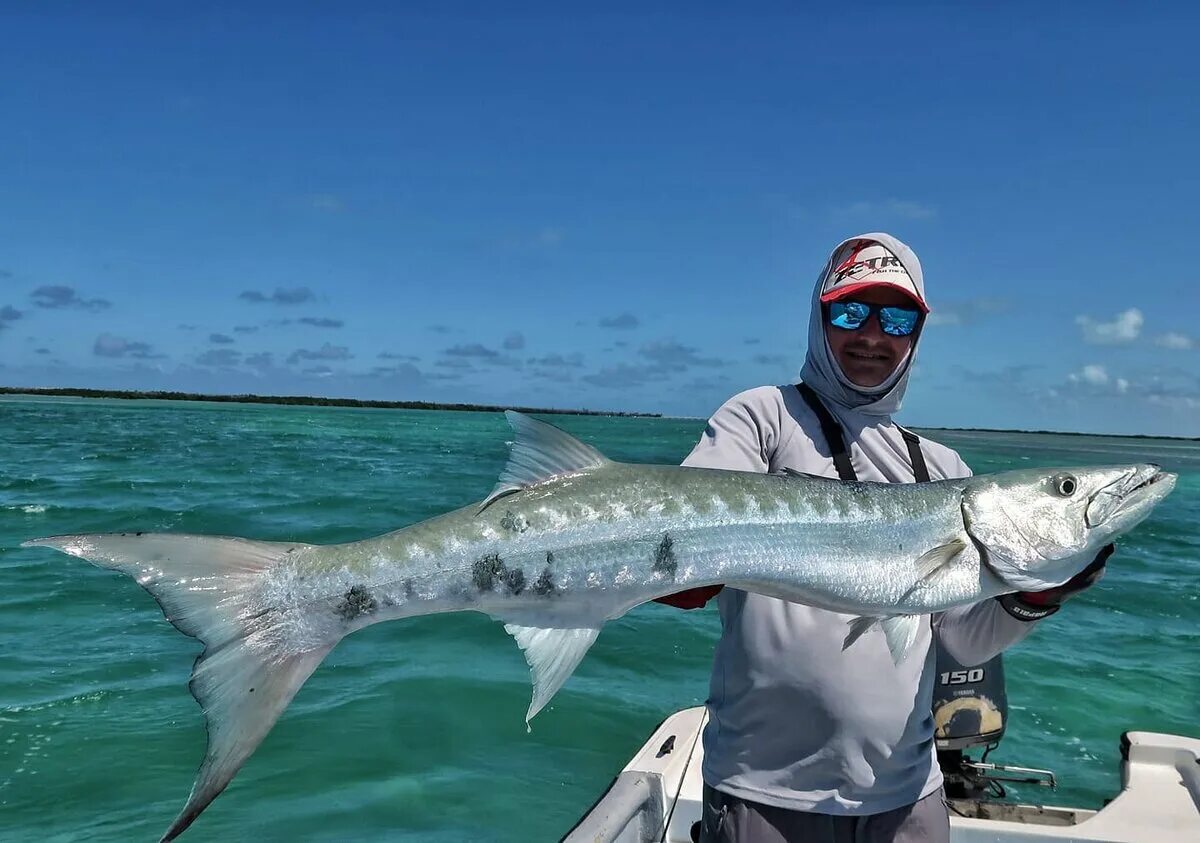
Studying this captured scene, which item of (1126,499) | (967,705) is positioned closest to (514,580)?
(1126,499)

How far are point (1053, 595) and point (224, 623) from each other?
269 centimetres

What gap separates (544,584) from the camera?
2619mm

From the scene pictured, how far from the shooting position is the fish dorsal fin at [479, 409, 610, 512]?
278cm

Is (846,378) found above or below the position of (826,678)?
above

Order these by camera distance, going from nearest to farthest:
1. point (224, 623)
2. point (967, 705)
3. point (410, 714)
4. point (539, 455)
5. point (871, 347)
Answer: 1. point (224, 623)
2. point (539, 455)
3. point (871, 347)
4. point (967, 705)
5. point (410, 714)

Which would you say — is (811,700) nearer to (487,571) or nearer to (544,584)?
(544,584)

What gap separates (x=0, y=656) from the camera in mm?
10516

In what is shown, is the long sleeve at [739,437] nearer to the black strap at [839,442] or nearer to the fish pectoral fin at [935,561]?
the black strap at [839,442]

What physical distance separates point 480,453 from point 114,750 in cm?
4877

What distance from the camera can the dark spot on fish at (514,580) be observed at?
2.58 m

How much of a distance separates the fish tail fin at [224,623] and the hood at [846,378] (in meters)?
2.13

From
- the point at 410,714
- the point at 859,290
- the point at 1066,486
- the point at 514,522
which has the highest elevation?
the point at 859,290

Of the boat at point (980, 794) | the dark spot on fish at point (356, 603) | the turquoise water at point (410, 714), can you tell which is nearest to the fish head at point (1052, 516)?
the dark spot on fish at point (356, 603)

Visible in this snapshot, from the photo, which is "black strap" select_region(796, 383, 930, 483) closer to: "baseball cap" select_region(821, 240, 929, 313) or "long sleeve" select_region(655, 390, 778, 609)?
"long sleeve" select_region(655, 390, 778, 609)
